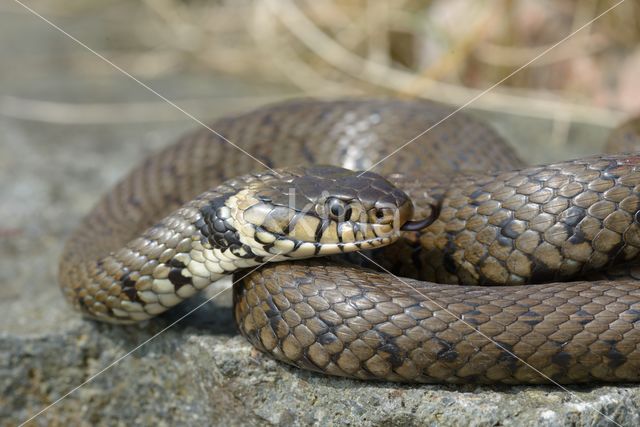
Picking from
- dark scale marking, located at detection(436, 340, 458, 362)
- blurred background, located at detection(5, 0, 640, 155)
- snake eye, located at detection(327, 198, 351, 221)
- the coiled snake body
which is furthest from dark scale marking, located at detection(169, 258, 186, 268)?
blurred background, located at detection(5, 0, 640, 155)

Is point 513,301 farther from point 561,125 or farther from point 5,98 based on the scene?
point 5,98

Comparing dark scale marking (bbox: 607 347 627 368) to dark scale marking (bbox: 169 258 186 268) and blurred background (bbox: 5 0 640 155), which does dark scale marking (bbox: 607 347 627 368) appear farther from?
blurred background (bbox: 5 0 640 155)

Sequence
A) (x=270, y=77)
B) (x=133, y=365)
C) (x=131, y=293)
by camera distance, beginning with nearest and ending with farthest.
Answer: (x=131, y=293) → (x=133, y=365) → (x=270, y=77)

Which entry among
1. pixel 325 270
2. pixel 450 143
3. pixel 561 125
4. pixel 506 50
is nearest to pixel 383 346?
pixel 325 270

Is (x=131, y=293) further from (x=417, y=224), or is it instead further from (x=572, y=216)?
(x=572, y=216)

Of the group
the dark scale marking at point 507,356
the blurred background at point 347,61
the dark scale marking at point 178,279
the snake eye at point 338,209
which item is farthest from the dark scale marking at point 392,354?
the blurred background at point 347,61

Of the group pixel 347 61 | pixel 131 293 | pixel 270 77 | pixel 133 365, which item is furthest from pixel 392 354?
pixel 270 77
